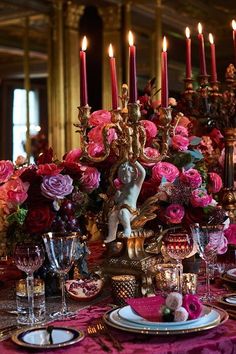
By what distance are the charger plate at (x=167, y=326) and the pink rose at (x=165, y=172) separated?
0.53 meters

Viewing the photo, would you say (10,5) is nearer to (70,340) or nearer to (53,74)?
(53,74)

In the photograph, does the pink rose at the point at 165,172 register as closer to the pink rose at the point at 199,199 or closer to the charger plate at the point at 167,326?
the pink rose at the point at 199,199

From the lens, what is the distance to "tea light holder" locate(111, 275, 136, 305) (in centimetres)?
170

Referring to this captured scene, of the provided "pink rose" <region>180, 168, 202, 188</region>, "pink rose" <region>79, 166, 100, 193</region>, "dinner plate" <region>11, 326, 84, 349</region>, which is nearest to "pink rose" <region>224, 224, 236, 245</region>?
"pink rose" <region>180, 168, 202, 188</region>

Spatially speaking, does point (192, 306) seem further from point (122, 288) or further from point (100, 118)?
point (100, 118)

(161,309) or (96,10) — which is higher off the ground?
(96,10)

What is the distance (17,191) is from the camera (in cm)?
181

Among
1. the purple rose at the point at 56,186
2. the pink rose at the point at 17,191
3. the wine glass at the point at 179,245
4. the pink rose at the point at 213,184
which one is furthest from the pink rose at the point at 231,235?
the pink rose at the point at 17,191

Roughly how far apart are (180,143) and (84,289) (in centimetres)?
58

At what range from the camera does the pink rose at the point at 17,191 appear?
5.91 feet

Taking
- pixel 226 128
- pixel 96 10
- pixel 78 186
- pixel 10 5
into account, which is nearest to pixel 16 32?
pixel 10 5

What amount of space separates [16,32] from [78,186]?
4356mm

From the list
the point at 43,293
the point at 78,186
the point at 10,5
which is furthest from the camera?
the point at 10,5

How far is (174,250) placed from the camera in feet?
5.89
